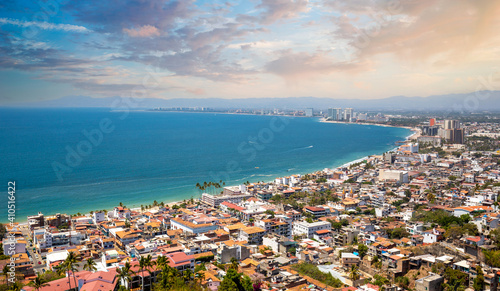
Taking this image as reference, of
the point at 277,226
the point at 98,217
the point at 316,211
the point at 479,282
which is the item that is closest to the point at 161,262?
the point at 277,226

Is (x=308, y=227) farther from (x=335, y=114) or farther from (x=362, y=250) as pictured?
(x=335, y=114)

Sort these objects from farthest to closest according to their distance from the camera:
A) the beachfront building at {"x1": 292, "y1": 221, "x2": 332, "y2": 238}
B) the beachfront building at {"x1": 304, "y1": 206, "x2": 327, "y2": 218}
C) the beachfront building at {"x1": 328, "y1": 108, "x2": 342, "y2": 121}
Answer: the beachfront building at {"x1": 328, "y1": 108, "x2": 342, "y2": 121} < the beachfront building at {"x1": 304, "y1": 206, "x2": 327, "y2": 218} < the beachfront building at {"x1": 292, "y1": 221, "x2": 332, "y2": 238}

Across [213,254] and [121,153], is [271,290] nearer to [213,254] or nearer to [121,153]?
[213,254]

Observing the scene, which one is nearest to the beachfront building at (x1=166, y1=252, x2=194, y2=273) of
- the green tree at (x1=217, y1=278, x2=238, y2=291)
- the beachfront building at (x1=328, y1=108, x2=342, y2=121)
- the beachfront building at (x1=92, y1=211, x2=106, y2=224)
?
the green tree at (x1=217, y1=278, x2=238, y2=291)

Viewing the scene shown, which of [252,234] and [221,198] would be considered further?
[221,198]

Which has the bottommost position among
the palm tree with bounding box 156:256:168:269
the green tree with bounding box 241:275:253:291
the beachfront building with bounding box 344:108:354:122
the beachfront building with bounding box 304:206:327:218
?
the beachfront building with bounding box 304:206:327:218

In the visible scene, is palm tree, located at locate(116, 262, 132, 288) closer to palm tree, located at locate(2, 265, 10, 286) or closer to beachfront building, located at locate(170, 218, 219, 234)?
palm tree, located at locate(2, 265, 10, 286)

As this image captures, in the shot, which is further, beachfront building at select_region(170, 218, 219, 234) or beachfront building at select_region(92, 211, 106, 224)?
beachfront building at select_region(92, 211, 106, 224)

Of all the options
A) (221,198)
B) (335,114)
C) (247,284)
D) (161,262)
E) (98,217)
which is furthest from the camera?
(335,114)

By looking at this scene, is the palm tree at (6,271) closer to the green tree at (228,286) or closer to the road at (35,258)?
the road at (35,258)
